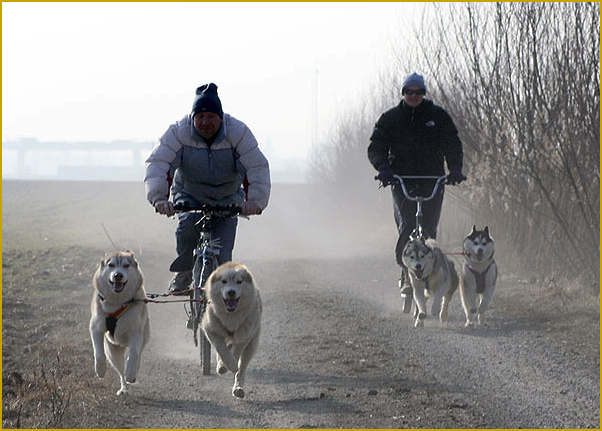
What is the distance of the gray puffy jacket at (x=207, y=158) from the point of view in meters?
6.61

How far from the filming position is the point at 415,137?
364 inches

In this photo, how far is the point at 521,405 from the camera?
7.69 metres

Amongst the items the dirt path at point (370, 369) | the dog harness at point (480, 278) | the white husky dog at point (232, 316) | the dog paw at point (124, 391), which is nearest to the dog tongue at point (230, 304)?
the white husky dog at point (232, 316)

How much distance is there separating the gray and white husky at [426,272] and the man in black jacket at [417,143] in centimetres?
35

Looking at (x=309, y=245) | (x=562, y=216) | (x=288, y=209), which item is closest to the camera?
(x=562, y=216)

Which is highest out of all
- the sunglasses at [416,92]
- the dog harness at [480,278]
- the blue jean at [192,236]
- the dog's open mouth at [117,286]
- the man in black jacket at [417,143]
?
the sunglasses at [416,92]

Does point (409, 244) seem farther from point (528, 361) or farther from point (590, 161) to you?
point (590, 161)

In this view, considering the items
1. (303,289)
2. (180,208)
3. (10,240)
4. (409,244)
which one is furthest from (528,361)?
(10,240)

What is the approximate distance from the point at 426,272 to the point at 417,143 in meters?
1.22

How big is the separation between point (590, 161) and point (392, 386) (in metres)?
6.36

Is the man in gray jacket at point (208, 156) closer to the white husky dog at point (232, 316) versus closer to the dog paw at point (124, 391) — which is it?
the white husky dog at point (232, 316)

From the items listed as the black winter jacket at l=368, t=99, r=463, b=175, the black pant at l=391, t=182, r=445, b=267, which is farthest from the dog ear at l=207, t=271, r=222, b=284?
the black pant at l=391, t=182, r=445, b=267

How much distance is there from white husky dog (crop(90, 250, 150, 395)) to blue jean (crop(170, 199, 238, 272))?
48 cm

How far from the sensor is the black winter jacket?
9.18m
